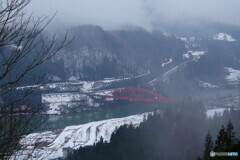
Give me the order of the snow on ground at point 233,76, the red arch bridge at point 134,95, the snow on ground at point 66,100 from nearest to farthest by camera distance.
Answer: the snow on ground at point 66,100, the red arch bridge at point 134,95, the snow on ground at point 233,76

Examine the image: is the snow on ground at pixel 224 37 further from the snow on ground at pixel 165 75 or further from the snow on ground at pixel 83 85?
the snow on ground at pixel 83 85

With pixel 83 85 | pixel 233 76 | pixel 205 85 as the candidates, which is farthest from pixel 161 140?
pixel 233 76

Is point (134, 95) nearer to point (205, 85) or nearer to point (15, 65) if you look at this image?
point (205, 85)

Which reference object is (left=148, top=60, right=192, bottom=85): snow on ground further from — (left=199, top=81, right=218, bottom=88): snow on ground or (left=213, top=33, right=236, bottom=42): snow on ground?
(left=213, top=33, right=236, bottom=42): snow on ground

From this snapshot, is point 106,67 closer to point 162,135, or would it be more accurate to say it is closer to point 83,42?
point 83,42

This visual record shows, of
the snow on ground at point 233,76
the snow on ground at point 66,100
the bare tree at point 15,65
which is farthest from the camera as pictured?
the snow on ground at point 233,76

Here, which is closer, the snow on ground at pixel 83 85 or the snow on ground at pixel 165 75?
the snow on ground at pixel 83 85

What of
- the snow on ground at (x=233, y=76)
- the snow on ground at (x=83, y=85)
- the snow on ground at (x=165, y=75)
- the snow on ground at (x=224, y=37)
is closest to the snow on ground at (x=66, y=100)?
the snow on ground at (x=83, y=85)
